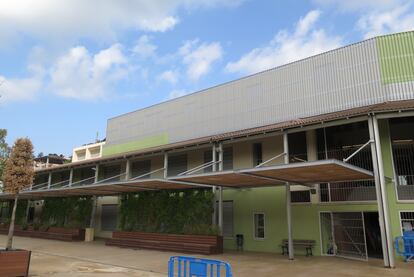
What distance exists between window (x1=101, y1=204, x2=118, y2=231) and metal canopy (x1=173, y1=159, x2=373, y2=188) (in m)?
11.5

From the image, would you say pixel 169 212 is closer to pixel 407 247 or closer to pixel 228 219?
pixel 228 219

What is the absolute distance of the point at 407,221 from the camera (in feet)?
46.5

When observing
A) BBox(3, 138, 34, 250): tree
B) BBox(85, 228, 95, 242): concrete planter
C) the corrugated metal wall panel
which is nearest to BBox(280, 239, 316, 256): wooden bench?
the corrugated metal wall panel

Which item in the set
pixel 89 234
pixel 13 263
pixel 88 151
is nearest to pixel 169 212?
pixel 89 234

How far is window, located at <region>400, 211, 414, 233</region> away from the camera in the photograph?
46.3 ft

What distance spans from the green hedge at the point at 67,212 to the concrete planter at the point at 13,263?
1576cm

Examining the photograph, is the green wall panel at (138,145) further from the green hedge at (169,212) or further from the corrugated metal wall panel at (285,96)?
the green hedge at (169,212)

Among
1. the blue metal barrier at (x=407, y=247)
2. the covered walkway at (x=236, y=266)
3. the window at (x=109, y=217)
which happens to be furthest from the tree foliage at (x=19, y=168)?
the window at (x=109, y=217)

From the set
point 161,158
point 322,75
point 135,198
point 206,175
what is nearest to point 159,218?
point 135,198

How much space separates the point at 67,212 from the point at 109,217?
10.5ft

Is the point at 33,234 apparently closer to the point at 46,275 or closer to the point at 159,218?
the point at 159,218

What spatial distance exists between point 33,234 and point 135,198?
10.2 m

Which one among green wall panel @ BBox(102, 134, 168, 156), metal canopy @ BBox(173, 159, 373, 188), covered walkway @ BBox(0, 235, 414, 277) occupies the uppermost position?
green wall panel @ BBox(102, 134, 168, 156)

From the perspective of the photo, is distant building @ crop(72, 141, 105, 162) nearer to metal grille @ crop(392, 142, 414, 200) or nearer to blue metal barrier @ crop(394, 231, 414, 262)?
metal grille @ crop(392, 142, 414, 200)
